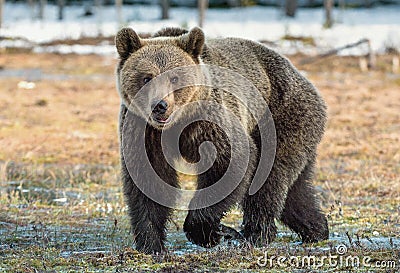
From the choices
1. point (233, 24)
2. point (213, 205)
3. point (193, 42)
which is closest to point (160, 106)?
point (193, 42)

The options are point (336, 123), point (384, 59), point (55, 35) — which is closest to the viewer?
point (336, 123)

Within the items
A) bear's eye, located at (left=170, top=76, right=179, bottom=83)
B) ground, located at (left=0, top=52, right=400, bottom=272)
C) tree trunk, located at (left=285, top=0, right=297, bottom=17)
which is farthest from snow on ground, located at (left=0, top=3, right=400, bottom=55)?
bear's eye, located at (left=170, top=76, right=179, bottom=83)

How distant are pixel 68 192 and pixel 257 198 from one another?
12.7 ft

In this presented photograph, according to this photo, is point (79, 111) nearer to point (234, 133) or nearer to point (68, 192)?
point (68, 192)

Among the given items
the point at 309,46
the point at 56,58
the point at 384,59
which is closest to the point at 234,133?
the point at 384,59

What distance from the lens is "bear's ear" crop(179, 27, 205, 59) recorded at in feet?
22.5

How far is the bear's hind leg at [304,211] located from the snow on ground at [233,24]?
29244 millimetres

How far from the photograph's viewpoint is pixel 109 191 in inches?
424

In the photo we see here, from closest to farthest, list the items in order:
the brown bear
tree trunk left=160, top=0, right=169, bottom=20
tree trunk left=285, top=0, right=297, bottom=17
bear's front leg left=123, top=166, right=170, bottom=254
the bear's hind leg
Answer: the brown bear → bear's front leg left=123, top=166, right=170, bottom=254 → the bear's hind leg → tree trunk left=160, top=0, right=169, bottom=20 → tree trunk left=285, top=0, right=297, bottom=17

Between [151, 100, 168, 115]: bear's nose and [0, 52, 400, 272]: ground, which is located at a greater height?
[151, 100, 168, 115]: bear's nose

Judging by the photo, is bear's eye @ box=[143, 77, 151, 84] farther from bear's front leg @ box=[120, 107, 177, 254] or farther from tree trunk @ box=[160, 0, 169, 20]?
tree trunk @ box=[160, 0, 169, 20]

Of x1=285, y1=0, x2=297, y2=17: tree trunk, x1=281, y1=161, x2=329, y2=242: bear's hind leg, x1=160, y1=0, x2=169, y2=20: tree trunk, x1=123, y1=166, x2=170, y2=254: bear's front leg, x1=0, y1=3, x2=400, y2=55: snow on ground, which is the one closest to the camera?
x1=123, y1=166, x2=170, y2=254: bear's front leg

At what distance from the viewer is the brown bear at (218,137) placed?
680 centimetres

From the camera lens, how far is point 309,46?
129 ft
